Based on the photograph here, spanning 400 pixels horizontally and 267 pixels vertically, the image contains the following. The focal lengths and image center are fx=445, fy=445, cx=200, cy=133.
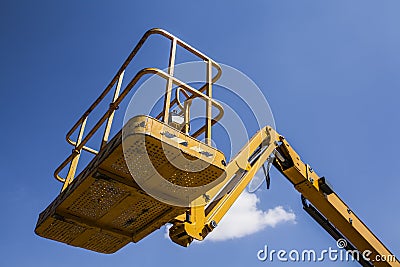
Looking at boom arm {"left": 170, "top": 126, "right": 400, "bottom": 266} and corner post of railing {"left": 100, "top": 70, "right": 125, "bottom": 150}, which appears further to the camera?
boom arm {"left": 170, "top": 126, "right": 400, "bottom": 266}

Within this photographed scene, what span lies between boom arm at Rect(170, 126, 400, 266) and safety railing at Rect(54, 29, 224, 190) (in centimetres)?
110

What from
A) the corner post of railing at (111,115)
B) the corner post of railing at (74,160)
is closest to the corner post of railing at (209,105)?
the corner post of railing at (111,115)

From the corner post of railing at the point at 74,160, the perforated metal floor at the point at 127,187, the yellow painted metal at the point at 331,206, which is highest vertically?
the yellow painted metal at the point at 331,206

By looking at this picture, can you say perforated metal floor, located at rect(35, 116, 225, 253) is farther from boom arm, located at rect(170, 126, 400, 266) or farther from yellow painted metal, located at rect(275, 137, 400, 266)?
yellow painted metal, located at rect(275, 137, 400, 266)

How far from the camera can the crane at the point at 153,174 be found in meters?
4.98

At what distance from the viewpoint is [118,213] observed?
616cm

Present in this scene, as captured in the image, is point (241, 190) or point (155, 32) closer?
point (155, 32)

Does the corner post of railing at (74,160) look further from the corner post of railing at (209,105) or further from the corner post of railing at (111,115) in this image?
the corner post of railing at (209,105)

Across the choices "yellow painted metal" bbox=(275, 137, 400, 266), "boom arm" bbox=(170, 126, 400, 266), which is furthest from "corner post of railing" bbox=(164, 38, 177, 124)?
"yellow painted metal" bbox=(275, 137, 400, 266)

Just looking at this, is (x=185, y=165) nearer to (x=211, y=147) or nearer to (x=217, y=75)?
(x=211, y=147)

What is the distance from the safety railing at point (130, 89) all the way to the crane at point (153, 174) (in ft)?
0.04

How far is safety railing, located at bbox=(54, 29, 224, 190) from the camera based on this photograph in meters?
5.47

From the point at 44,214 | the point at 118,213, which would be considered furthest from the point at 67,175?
the point at 118,213

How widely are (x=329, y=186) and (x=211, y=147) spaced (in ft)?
14.8
